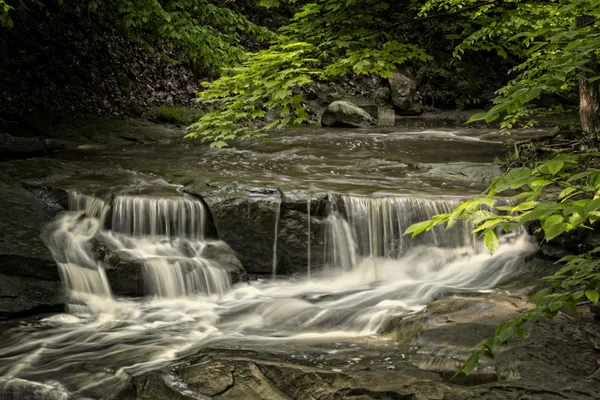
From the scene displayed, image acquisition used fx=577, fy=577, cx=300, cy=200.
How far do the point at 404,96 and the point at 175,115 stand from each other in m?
9.57

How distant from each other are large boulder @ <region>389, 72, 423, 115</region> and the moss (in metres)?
8.42

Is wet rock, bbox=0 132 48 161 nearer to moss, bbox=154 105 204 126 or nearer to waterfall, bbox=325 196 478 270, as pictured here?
moss, bbox=154 105 204 126

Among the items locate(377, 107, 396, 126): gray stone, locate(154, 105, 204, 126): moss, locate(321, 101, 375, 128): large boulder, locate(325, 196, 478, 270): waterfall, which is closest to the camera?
locate(325, 196, 478, 270): waterfall

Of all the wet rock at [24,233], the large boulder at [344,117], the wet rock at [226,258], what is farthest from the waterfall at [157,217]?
the large boulder at [344,117]

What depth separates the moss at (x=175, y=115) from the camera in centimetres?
1541

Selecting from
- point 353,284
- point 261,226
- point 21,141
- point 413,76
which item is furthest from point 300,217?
point 413,76

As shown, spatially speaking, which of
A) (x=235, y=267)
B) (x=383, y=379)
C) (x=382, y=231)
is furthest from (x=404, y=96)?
(x=383, y=379)

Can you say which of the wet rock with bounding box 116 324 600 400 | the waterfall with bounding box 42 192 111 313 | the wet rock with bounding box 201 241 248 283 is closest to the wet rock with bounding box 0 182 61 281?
the waterfall with bounding box 42 192 111 313

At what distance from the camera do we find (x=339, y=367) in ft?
15.9

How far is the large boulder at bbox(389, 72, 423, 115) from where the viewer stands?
70.2 ft

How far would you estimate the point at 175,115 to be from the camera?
50.8 ft

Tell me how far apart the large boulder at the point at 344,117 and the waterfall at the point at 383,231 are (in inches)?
354

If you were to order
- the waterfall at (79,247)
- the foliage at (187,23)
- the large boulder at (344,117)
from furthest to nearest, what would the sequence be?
the large boulder at (344,117) < the foliage at (187,23) < the waterfall at (79,247)

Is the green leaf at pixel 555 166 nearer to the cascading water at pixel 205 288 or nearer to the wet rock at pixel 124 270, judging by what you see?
the cascading water at pixel 205 288
